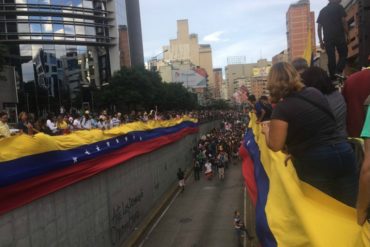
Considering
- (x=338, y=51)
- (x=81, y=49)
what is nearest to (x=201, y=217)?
(x=338, y=51)

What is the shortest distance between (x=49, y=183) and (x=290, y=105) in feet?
28.4

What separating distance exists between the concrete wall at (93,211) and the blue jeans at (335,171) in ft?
23.2

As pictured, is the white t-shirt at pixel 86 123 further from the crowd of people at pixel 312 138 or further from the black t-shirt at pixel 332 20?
the crowd of people at pixel 312 138

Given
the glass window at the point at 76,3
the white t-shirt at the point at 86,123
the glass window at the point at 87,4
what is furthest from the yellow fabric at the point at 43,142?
the glass window at the point at 87,4

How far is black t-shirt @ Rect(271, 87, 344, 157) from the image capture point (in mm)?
3617

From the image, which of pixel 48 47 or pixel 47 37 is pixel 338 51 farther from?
pixel 48 47

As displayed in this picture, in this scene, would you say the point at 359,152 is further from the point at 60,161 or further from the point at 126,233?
the point at 126,233

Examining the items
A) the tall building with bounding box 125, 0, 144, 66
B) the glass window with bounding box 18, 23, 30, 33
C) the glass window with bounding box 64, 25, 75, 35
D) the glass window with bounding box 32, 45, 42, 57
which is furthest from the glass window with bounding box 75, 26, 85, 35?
the tall building with bounding box 125, 0, 144, 66

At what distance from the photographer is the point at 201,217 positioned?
25.2 meters

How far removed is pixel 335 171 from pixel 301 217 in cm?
73

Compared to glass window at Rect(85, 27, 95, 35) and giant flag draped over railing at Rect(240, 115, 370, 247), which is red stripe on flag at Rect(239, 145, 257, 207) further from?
glass window at Rect(85, 27, 95, 35)

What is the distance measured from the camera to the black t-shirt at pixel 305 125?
3617 mm

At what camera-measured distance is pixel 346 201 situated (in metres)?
3.51

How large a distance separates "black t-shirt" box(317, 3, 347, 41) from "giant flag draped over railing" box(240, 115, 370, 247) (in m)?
4.55
